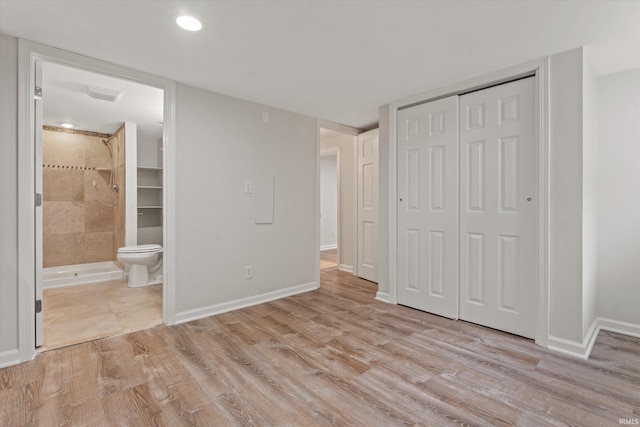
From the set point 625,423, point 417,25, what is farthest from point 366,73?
point 625,423

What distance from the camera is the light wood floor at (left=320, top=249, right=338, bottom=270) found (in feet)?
19.0

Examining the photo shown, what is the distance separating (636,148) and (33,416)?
15.3 ft

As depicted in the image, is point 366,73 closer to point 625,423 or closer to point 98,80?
point 98,80

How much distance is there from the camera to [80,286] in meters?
4.27

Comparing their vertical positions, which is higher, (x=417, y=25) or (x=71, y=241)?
(x=417, y=25)

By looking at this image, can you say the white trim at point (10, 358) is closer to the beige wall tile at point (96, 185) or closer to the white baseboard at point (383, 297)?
the white baseboard at point (383, 297)

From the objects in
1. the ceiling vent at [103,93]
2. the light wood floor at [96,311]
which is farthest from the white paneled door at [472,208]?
the ceiling vent at [103,93]

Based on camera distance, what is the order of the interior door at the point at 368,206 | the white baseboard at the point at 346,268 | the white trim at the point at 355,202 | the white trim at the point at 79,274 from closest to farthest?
the white trim at the point at 79,274 < the interior door at the point at 368,206 < the white trim at the point at 355,202 < the white baseboard at the point at 346,268

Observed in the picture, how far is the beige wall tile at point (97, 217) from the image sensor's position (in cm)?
500

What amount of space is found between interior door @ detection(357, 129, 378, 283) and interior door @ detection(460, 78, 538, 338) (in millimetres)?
1608

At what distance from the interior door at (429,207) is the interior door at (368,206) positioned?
1007 millimetres

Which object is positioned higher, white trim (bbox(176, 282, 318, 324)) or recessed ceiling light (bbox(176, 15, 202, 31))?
recessed ceiling light (bbox(176, 15, 202, 31))

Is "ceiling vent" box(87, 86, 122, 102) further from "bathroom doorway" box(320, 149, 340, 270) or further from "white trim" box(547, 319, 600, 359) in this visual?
"bathroom doorway" box(320, 149, 340, 270)

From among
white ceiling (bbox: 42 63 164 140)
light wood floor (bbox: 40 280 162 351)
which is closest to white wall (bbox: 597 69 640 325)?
light wood floor (bbox: 40 280 162 351)
